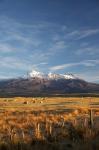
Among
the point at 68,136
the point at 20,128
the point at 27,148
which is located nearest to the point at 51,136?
the point at 68,136

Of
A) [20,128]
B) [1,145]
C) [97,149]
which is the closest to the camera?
[97,149]

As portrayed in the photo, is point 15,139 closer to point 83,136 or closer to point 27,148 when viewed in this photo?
point 27,148

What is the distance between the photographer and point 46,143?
46.4 ft

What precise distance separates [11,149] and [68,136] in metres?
4.36

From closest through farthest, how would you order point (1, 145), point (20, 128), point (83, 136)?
point (1, 145), point (83, 136), point (20, 128)

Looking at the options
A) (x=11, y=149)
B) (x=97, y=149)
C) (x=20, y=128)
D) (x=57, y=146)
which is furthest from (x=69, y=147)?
(x=20, y=128)

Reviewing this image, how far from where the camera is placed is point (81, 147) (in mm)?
12703

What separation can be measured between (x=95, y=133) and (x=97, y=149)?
3.37m

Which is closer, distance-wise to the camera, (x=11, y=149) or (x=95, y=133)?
(x=11, y=149)

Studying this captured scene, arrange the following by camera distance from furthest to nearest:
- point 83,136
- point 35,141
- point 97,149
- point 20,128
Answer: point 20,128 < point 83,136 < point 35,141 < point 97,149

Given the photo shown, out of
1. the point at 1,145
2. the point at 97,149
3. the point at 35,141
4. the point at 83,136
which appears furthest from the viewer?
the point at 83,136

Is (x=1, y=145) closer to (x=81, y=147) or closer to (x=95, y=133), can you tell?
(x=81, y=147)

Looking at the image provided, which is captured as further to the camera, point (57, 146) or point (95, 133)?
point (95, 133)

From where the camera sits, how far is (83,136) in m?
15.7
